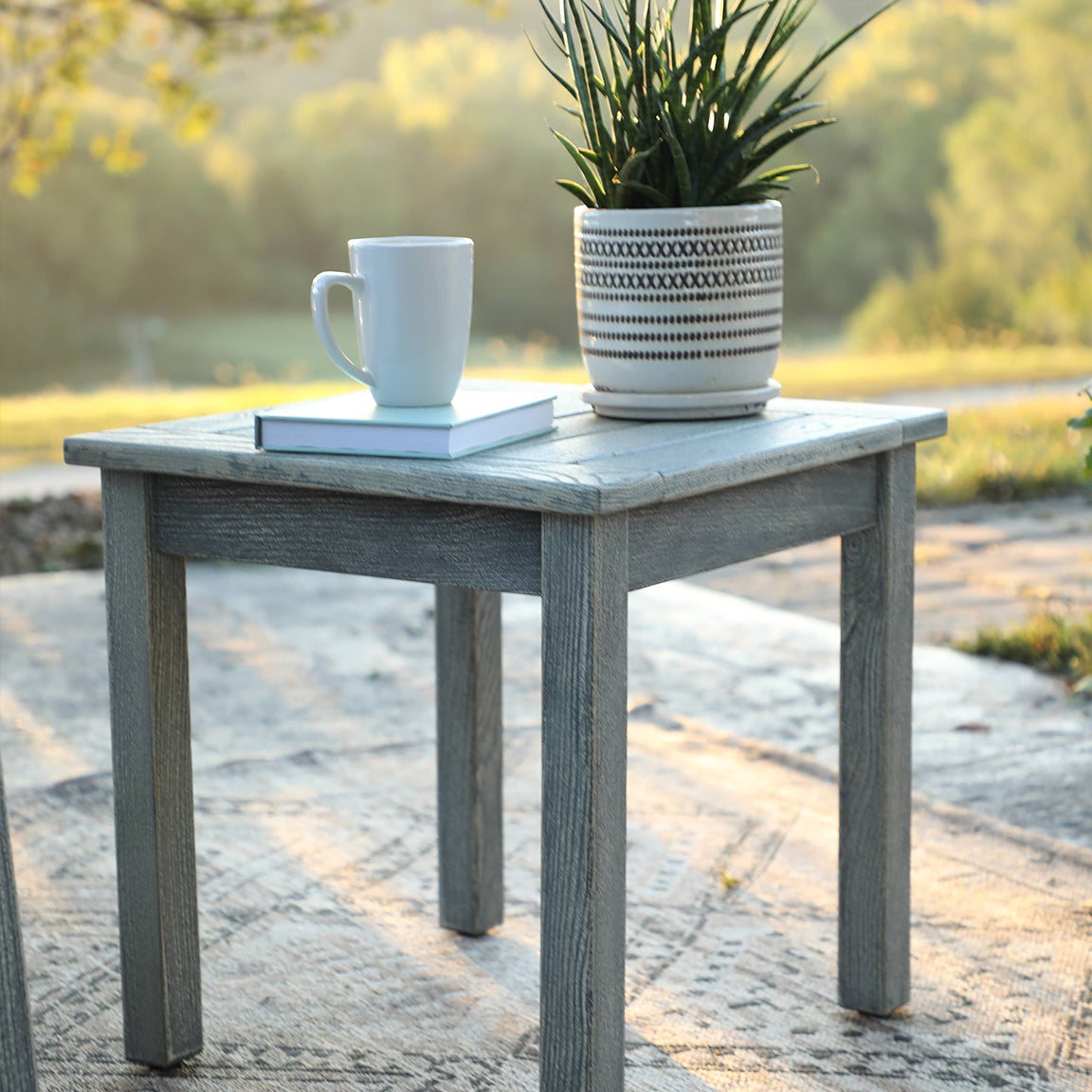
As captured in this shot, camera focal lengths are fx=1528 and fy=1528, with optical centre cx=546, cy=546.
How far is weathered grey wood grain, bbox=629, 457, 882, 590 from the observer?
1.47 metres

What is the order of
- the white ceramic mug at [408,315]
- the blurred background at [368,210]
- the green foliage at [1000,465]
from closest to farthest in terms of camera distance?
the white ceramic mug at [408,315] → the green foliage at [1000,465] → the blurred background at [368,210]

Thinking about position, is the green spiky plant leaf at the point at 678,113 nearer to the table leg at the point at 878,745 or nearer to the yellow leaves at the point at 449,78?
the table leg at the point at 878,745

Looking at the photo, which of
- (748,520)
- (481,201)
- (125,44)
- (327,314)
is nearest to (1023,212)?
(481,201)

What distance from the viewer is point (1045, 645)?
3.57 meters

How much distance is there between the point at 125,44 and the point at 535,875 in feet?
17.3

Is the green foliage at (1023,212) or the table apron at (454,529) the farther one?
the green foliage at (1023,212)

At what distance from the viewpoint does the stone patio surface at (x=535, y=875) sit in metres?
1.85

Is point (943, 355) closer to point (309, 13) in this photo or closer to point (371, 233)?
point (309, 13)

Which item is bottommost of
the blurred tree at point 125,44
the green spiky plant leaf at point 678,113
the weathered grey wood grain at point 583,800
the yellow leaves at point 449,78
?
the weathered grey wood grain at point 583,800

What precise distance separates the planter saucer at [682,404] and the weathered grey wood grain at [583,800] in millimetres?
338

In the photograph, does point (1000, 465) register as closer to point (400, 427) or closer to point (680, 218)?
point (680, 218)

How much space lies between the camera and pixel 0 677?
352cm

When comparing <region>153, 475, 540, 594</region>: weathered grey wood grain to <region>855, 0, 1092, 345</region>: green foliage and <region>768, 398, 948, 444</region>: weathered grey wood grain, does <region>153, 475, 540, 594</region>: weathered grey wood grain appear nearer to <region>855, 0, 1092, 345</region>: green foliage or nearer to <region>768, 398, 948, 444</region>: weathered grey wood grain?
<region>768, 398, 948, 444</region>: weathered grey wood grain

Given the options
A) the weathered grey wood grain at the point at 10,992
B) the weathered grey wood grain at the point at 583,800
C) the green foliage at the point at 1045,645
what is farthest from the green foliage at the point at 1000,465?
the weathered grey wood grain at the point at 10,992
